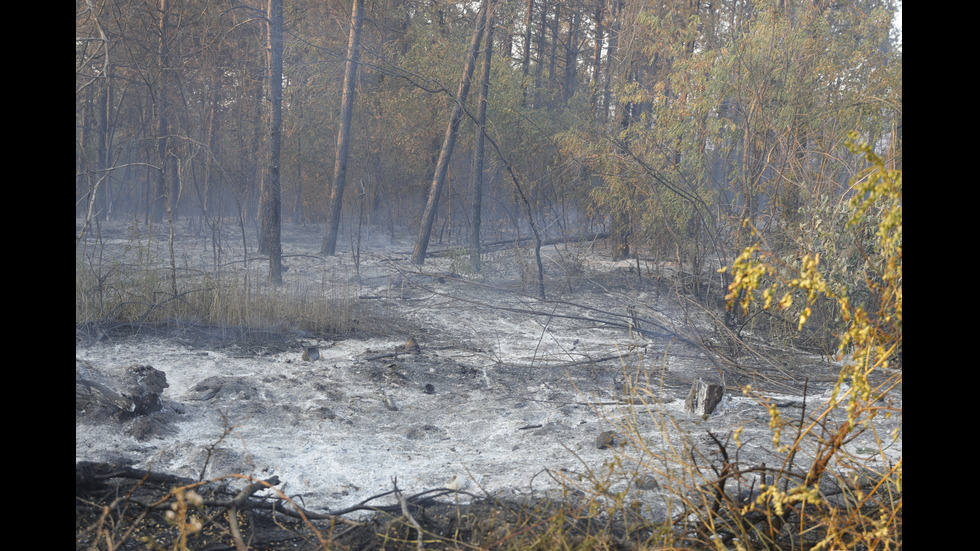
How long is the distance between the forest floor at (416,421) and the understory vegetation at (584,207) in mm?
68

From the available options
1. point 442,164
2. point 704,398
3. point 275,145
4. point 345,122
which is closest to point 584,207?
point 442,164

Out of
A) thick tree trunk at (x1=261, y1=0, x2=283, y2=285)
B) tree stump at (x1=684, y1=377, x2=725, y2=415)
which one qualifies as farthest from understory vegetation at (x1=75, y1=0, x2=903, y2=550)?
tree stump at (x1=684, y1=377, x2=725, y2=415)

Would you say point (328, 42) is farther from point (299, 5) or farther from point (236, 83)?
point (236, 83)

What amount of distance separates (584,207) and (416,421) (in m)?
11.8

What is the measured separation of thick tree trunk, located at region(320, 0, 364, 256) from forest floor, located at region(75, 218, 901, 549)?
588cm

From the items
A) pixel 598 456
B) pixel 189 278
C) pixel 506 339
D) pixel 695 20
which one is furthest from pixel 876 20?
pixel 189 278

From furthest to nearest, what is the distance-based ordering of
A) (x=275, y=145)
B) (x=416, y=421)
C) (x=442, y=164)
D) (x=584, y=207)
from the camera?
(x=584, y=207) < (x=442, y=164) < (x=275, y=145) < (x=416, y=421)

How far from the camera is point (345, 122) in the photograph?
44.2ft

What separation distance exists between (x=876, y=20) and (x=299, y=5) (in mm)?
12920

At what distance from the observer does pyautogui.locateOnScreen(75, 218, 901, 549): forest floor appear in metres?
3.09

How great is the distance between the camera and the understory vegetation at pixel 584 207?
254 cm

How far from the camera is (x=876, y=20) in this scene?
10781mm

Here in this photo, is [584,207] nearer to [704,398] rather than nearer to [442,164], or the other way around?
[442,164]

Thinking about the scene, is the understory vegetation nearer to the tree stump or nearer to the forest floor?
the forest floor
